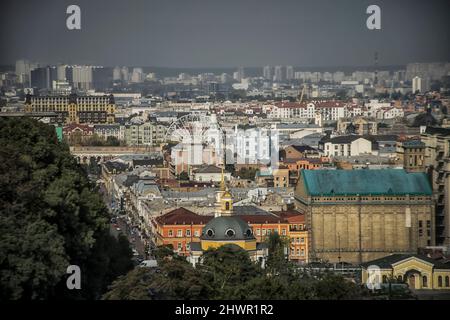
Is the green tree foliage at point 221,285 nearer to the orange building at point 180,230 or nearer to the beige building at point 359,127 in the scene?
the orange building at point 180,230

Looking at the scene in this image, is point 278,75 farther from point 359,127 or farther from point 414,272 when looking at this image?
point 414,272

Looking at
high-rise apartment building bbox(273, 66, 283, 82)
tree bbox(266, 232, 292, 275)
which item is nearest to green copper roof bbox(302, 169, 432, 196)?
tree bbox(266, 232, 292, 275)

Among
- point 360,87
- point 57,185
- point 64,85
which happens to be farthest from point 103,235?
point 360,87

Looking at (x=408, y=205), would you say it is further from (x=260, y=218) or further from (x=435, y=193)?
(x=260, y=218)

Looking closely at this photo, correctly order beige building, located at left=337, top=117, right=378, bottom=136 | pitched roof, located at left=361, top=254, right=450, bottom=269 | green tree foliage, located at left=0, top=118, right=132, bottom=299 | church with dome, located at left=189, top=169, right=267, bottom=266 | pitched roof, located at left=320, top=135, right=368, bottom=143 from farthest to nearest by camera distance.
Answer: beige building, located at left=337, top=117, right=378, bottom=136 → pitched roof, located at left=320, top=135, right=368, bottom=143 → church with dome, located at left=189, top=169, right=267, bottom=266 → pitched roof, located at left=361, top=254, right=450, bottom=269 → green tree foliage, located at left=0, top=118, right=132, bottom=299

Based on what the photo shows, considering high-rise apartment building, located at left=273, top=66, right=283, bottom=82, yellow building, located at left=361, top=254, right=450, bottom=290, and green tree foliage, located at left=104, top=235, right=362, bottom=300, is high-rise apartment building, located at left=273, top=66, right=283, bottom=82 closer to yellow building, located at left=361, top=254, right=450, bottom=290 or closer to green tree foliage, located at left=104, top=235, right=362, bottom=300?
yellow building, located at left=361, top=254, right=450, bottom=290
